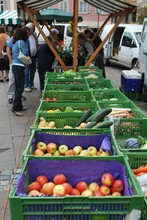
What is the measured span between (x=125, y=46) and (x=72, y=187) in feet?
39.9

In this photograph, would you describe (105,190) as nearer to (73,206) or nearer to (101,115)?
(73,206)

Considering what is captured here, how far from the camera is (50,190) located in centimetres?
252

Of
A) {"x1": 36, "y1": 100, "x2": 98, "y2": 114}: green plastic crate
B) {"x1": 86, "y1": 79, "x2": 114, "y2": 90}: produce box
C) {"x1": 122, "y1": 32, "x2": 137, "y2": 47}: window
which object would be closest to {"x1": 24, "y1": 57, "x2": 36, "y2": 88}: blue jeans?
{"x1": 86, "y1": 79, "x2": 114, "y2": 90}: produce box

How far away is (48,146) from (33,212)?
1174 mm

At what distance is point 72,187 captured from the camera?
2.66 meters

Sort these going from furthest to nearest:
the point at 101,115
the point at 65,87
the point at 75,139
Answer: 1. the point at 65,87
2. the point at 101,115
3. the point at 75,139

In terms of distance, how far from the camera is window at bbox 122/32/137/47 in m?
13.7

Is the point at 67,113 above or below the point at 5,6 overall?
below

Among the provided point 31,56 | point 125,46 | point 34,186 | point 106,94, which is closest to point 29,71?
point 31,56

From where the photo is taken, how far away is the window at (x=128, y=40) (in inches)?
539

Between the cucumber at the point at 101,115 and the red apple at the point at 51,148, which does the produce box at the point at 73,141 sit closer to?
the red apple at the point at 51,148

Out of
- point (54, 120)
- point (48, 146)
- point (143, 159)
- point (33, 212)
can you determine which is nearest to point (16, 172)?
point (54, 120)

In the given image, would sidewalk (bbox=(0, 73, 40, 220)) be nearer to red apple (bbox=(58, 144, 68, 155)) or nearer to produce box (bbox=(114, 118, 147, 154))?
red apple (bbox=(58, 144, 68, 155))

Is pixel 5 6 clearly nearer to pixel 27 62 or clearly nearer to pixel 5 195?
pixel 27 62
